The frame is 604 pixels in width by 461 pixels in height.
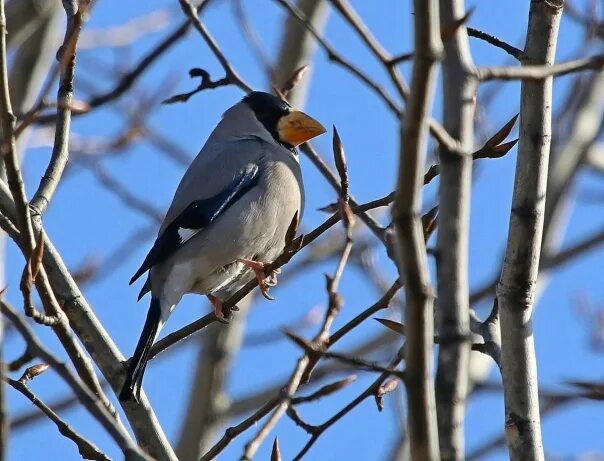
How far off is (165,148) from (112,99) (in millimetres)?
2330

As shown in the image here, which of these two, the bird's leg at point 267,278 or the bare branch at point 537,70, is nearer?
the bare branch at point 537,70

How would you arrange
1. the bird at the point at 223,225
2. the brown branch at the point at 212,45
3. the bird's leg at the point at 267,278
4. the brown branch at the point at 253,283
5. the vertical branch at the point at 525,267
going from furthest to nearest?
the bird at the point at 223,225, the bird's leg at the point at 267,278, the brown branch at the point at 212,45, the brown branch at the point at 253,283, the vertical branch at the point at 525,267

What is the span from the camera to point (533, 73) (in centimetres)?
229

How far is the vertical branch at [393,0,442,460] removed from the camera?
208 centimetres

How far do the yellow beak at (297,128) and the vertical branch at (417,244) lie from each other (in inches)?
166

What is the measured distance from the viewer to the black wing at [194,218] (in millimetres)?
5348

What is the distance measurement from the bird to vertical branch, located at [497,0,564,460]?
1956 millimetres

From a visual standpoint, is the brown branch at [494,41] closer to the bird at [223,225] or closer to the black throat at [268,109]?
the bird at [223,225]

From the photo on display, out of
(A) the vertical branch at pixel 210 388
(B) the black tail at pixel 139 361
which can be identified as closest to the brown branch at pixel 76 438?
(B) the black tail at pixel 139 361

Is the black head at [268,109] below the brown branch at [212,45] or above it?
above

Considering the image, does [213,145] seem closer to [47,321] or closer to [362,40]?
[47,321]

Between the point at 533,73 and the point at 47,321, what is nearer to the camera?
the point at 533,73

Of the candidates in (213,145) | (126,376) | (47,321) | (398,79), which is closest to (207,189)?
(213,145)

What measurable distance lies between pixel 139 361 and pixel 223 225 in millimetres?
1474
